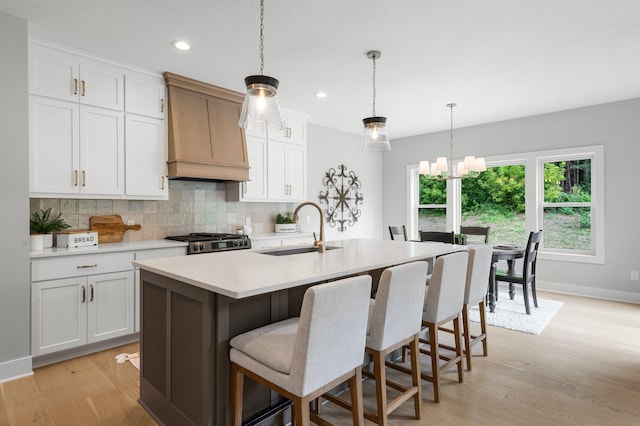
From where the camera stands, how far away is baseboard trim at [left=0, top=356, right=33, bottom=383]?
2.55m

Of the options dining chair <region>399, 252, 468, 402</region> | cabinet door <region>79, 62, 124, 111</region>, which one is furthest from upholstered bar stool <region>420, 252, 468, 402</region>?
cabinet door <region>79, 62, 124, 111</region>

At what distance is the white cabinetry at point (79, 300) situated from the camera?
2742 mm

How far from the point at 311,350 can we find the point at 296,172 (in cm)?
385

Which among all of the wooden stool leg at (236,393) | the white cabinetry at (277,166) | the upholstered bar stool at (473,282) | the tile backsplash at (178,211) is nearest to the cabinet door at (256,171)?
the white cabinetry at (277,166)

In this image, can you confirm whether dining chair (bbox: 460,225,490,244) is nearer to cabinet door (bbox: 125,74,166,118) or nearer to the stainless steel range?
the stainless steel range

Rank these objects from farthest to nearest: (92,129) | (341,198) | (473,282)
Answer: (341,198) → (92,129) → (473,282)

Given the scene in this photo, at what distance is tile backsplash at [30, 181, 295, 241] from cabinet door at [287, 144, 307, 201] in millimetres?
382

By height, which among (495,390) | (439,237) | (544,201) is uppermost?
(544,201)

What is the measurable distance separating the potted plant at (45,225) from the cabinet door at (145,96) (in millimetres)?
1186

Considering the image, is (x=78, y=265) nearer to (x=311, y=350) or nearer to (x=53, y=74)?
(x=53, y=74)

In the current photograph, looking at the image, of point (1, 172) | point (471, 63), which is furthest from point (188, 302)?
point (471, 63)

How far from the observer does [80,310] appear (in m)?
2.93

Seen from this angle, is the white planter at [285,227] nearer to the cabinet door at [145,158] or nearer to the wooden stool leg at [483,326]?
the cabinet door at [145,158]

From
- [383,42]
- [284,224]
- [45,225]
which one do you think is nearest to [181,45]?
[383,42]
